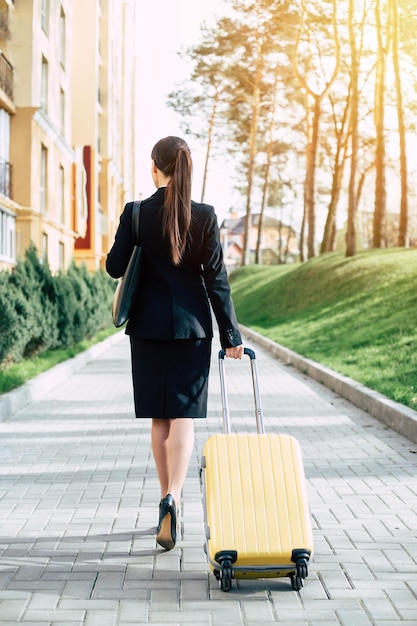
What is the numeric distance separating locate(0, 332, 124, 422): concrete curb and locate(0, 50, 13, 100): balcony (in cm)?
1198

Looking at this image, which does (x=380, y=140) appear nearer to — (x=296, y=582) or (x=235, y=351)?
(x=235, y=351)

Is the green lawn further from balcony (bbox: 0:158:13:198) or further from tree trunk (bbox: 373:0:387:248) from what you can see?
tree trunk (bbox: 373:0:387:248)

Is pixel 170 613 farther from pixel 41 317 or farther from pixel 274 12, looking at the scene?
pixel 274 12

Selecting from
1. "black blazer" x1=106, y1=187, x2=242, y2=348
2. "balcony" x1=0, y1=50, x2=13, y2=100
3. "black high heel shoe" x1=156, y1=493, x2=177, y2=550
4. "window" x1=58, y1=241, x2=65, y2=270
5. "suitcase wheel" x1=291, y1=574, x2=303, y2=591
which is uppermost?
"balcony" x1=0, y1=50, x2=13, y2=100

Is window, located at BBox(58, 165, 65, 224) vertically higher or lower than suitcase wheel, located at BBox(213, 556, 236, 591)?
higher

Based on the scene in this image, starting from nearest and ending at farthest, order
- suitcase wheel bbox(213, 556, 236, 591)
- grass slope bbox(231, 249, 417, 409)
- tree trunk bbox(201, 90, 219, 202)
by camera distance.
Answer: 1. suitcase wheel bbox(213, 556, 236, 591)
2. grass slope bbox(231, 249, 417, 409)
3. tree trunk bbox(201, 90, 219, 202)

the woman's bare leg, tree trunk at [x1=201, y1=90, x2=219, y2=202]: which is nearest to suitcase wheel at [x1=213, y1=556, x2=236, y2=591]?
the woman's bare leg

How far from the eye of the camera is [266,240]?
12162 centimetres

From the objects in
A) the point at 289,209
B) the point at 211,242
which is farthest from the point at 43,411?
the point at 289,209

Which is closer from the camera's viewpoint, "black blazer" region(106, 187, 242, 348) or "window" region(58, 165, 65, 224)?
"black blazer" region(106, 187, 242, 348)

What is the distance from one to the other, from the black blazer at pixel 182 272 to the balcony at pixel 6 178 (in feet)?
76.2

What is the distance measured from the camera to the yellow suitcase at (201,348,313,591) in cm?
390

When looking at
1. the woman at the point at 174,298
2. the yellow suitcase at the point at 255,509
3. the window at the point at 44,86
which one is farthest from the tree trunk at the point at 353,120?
the yellow suitcase at the point at 255,509

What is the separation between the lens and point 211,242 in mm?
4676
